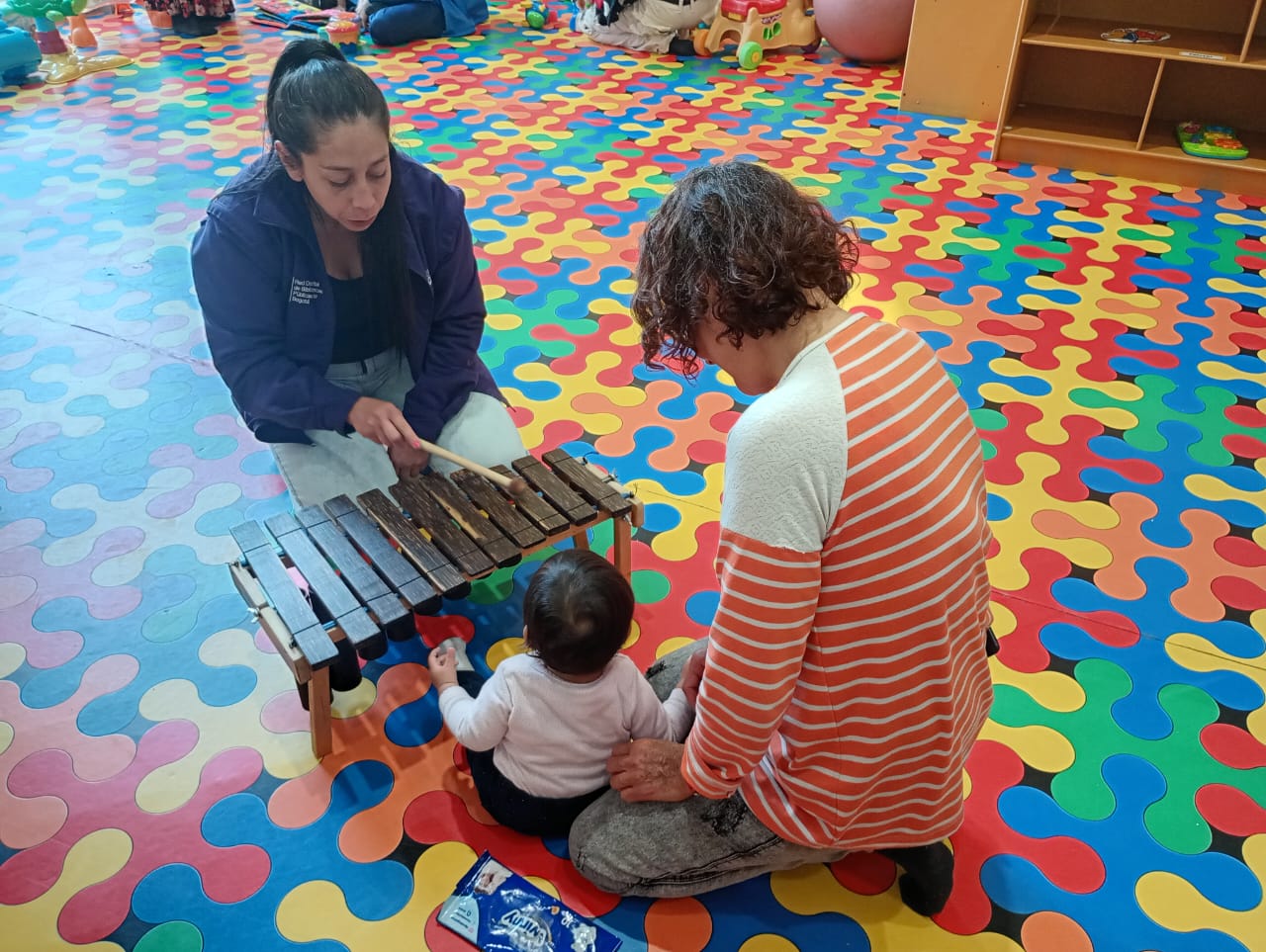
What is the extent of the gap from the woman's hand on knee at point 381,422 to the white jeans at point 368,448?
0.13m

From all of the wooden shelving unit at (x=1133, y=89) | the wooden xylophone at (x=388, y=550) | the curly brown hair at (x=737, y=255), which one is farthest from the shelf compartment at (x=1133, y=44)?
the curly brown hair at (x=737, y=255)

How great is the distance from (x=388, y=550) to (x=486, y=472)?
0.22 m

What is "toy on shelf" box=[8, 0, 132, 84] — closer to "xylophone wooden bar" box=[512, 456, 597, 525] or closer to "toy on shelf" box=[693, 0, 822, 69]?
"toy on shelf" box=[693, 0, 822, 69]

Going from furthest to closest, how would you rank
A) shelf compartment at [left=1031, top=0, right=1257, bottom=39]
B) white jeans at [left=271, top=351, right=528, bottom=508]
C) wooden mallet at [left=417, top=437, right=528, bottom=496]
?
shelf compartment at [left=1031, top=0, right=1257, bottom=39] < white jeans at [left=271, top=351, right=528, bottom=508] < wooden mallet at [left=417, top=437, right=528, bottom=496]

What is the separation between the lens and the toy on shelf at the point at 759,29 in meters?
4.86

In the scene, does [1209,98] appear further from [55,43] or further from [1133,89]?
[55,43]

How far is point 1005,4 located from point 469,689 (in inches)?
141

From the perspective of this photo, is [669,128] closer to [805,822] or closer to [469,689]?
[469,689]

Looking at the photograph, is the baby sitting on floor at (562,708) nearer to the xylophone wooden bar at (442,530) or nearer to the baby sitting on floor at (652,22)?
the xylophone wooden bar at (442,530)

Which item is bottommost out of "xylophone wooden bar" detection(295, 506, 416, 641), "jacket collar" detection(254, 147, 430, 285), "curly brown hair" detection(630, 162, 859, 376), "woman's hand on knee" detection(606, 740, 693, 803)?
"woman's hand on knee" detection(606, 740, 693, 803)

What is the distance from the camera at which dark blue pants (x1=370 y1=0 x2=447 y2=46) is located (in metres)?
5.19

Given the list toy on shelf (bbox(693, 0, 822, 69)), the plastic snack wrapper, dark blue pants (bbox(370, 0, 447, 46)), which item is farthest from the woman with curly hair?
dark blue pants (bbox(370, 0, 447, 46))

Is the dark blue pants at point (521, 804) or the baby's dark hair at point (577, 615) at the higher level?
the baby's dark hair at point (577, 615)

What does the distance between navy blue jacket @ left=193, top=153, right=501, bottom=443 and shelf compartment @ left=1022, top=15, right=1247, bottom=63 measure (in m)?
2.66
